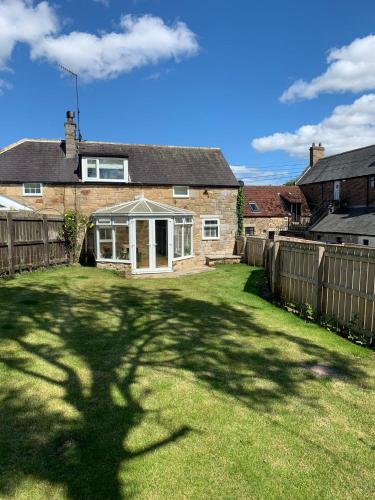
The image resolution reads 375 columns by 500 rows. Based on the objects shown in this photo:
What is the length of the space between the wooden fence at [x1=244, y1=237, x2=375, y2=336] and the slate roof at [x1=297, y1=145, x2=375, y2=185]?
25.2 m

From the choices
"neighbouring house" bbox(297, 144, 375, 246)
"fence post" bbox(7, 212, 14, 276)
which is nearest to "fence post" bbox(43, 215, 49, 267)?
"fence post" bbox(7, 212, 14, 276)

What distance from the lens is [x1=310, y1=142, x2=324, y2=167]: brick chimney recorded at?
1634 inches

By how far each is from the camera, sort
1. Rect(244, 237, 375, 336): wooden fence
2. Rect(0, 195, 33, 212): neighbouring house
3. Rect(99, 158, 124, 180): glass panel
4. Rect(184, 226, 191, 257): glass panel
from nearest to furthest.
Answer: Rect(244, 237, 375, 336): wooden fence → Rect(0, 195, 33, 212): neighbouring house → Rect(184, 226, 191, 257): glass panel → Rect(99, 158, 124, 180): glass panel

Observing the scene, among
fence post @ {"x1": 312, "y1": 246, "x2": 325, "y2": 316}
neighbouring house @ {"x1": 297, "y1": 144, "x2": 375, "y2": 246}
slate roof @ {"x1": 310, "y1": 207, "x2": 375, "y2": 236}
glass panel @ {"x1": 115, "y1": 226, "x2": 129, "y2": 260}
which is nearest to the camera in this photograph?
fence post @ {"x1": 312, "y1": 246, "x2": 325, "y2": 316}

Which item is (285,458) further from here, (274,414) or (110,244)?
(110,244)

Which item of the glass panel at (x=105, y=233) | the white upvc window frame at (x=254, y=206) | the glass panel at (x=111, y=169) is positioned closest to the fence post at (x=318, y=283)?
the glass panel at (x=105, y=233)

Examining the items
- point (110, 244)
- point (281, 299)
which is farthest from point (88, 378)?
point (110, 244)

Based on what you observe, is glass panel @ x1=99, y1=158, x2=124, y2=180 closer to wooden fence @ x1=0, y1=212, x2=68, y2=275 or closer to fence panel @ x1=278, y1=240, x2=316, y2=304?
wooden fence @ x1=0, y1=212, x2=68, y2=275

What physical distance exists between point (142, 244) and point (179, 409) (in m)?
12.9

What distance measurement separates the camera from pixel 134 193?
2081cm

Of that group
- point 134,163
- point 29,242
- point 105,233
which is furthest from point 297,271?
point 134,163

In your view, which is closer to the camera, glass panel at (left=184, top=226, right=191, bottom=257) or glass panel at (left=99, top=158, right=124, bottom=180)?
glass panel at (left=184, top=226, right=191, bottom=257)

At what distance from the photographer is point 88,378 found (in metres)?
4.98

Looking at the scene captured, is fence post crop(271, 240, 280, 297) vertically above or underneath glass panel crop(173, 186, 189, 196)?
underneath
